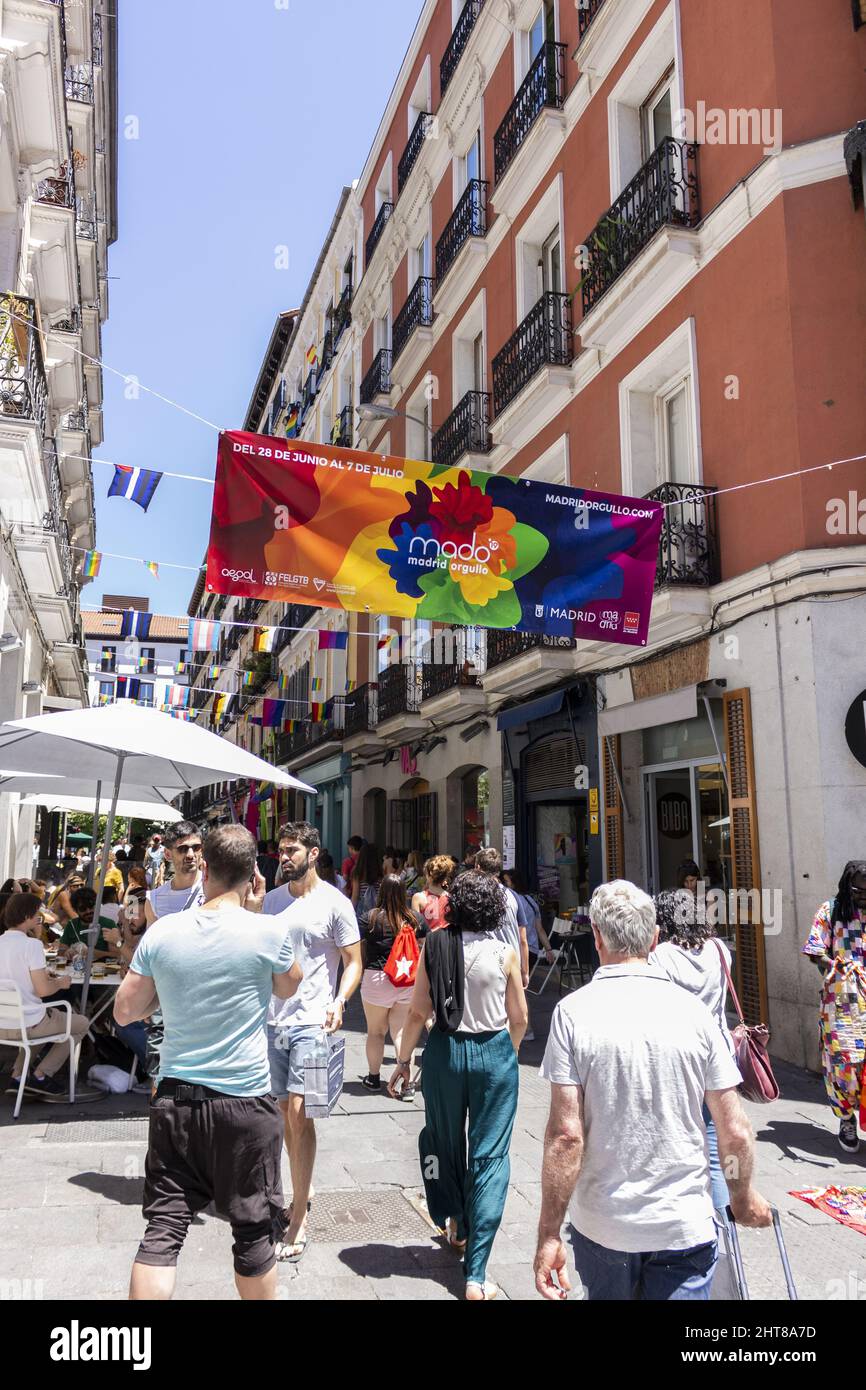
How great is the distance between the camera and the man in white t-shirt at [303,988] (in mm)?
4516

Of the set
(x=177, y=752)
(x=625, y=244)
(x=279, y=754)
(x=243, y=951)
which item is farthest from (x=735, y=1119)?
(x=279, y=754)

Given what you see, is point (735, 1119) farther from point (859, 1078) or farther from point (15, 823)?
point (15, 823)

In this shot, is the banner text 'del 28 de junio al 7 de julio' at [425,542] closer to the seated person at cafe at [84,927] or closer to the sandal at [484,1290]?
the seated person at cafe at [84,927]

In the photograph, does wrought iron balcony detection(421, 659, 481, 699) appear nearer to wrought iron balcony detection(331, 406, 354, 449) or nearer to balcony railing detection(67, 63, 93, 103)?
wrought iron balcony detection(331, 406, 354, 449)

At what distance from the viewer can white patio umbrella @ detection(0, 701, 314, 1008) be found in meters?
6.74

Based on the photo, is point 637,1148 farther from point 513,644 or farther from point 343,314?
point 343,314

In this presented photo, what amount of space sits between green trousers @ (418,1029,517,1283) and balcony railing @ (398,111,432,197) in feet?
66.4

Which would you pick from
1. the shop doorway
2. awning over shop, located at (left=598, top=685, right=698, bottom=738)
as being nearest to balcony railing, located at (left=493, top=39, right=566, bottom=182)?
awning over shop, located at (left=598, top=685, right=698, bottom=738)

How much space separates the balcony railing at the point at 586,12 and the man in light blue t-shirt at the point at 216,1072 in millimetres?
13408

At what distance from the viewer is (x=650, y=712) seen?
11.0 metres

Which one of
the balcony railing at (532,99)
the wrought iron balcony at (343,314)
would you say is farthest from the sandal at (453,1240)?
the wrought iron balcony at (343,314)

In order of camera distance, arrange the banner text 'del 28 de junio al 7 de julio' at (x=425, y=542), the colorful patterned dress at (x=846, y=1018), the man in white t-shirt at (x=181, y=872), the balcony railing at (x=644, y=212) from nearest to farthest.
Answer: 1. the man in white t-shirt at (x=181, y=872)
2. the colorful patterned dress at (x=846, y=1018)
3. the banner text 'del 28 de junio al 7 de julio' at (x=425, y=542)
4. the balcony railing at (x=644, y=212)
